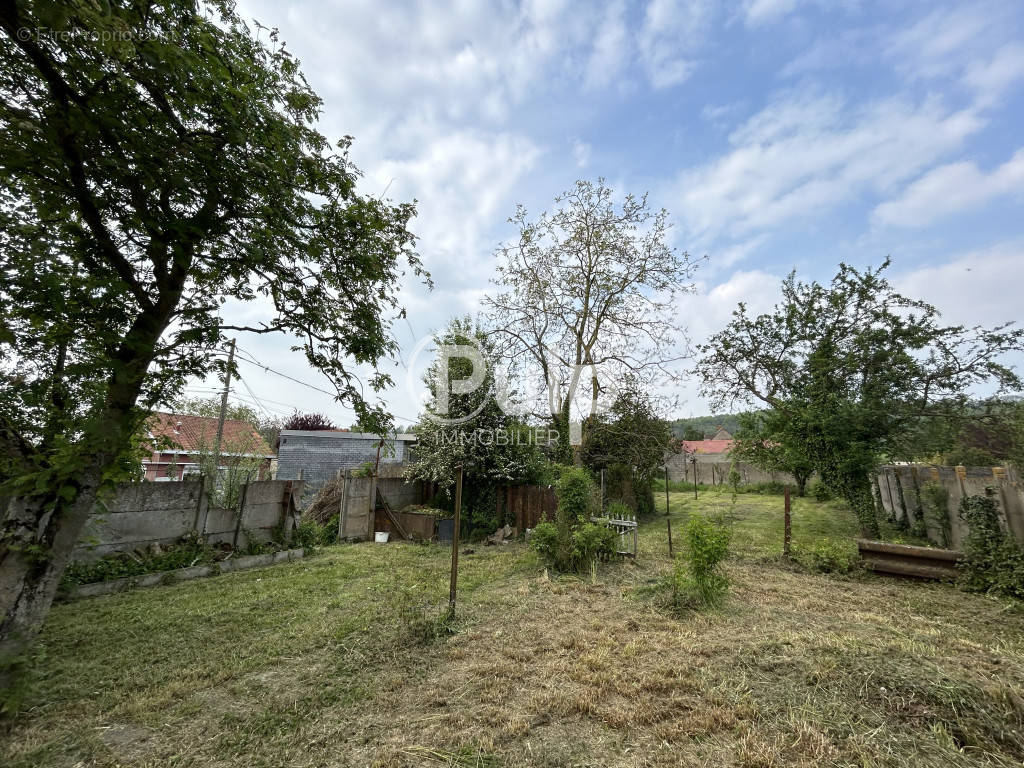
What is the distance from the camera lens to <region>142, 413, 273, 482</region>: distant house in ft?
14.0

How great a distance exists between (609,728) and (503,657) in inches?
49.2

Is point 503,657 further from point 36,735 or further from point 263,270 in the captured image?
point 263,270

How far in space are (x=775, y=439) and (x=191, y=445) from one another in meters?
19.6

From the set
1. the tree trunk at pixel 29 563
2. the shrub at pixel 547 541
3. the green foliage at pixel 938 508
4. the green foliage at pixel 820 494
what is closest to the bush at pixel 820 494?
the green foliage at pixel 820 494

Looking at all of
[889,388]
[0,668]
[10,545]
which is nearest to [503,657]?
[0,668]

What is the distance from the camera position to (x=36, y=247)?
9.29ft

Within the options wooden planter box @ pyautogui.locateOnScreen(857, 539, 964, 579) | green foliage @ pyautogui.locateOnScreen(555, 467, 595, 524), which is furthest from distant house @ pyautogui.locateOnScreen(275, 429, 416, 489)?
wooden planter box @ pyautogui.locateOnScreen(857, 539, 964, 579)

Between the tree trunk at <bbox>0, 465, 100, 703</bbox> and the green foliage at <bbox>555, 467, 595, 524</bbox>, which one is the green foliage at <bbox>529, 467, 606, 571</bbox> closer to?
the green foliage at <bbox>555, 467, 595, 524</bbox>

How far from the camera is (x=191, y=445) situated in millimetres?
15391

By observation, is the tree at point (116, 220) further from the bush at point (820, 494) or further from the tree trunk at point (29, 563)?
the bush at point (820, 494)

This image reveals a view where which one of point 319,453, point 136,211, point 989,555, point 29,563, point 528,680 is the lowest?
point 528,680

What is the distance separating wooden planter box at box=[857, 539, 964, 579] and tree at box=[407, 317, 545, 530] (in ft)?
22.0

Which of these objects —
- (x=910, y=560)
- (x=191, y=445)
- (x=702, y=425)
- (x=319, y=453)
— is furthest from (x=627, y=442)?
(x=702, y=425)

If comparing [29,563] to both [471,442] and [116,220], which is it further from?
[471,442]
